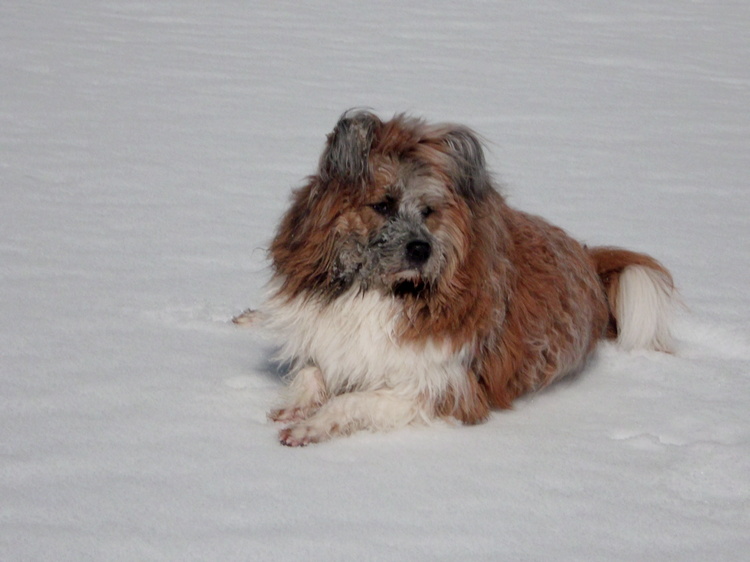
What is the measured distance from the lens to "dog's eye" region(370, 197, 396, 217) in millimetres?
3875

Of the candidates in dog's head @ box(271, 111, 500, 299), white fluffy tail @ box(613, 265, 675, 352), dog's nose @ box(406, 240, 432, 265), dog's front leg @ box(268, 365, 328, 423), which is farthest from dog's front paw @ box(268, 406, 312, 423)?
white fluffy tail @ box(613, 265, 675, 352)

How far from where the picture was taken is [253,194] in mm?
7445

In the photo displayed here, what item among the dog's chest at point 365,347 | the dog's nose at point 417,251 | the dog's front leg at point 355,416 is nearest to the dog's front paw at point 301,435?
the dog's front leg at point 355,416

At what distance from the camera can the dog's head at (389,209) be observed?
3838 millimetres

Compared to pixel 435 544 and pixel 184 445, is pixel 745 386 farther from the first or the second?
pixel 184 445

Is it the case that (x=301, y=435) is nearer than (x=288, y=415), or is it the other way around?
(x=301, y=435)

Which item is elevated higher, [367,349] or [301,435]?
[367,349]

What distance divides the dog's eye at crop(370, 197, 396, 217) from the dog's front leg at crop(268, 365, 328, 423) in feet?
2.55

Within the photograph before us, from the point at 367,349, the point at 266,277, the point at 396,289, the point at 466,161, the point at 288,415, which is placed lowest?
the point at 288,415

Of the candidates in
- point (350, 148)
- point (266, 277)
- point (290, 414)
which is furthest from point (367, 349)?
point (266, 277)

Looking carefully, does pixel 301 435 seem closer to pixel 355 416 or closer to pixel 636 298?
pixel 355 416

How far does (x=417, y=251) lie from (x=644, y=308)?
164 cm

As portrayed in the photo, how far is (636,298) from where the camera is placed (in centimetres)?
501

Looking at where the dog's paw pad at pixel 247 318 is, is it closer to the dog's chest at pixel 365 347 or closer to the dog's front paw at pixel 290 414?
the dog's chest at pixel 365 347
